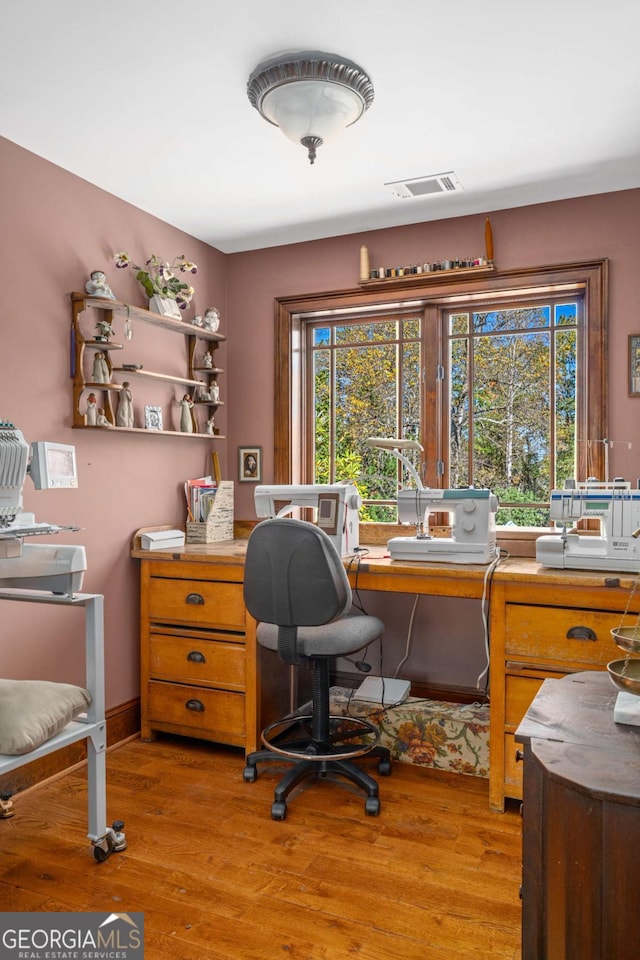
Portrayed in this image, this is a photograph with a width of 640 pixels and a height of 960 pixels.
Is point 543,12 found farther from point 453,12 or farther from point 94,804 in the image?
point 94,804

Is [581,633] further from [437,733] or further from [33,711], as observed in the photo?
[33,711]

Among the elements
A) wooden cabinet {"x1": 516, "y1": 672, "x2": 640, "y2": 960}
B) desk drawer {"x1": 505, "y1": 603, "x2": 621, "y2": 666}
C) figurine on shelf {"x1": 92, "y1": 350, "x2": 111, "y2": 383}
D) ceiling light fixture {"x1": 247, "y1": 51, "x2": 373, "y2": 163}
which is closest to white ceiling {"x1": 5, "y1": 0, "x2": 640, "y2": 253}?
ceiling light fixture {"x1": 247, "y1": 51, "x2": 373, "y2": 163}

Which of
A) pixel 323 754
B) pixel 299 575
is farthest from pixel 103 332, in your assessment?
pixel 323 754

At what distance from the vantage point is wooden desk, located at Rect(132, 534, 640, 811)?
2.31 m

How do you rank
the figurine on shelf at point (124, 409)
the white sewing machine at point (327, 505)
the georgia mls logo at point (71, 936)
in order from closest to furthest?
the georgia mls logo at point (71, 936), the white sewing machine at point (327, 505), the figurine on shelf at point (124, 409)

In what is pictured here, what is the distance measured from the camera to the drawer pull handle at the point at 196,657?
292 centimetres

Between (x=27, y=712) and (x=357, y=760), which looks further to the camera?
(x=357, y=760)

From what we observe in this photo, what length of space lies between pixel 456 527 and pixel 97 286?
5.80 feet

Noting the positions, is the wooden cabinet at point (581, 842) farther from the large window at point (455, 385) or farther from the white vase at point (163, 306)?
the white vase at point (163, 306)

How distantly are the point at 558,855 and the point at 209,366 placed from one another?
2.87 metres

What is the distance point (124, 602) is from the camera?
10.2ft

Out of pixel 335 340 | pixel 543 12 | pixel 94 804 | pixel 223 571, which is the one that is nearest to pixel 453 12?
pixel 543 12

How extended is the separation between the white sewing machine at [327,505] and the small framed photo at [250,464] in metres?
0.72

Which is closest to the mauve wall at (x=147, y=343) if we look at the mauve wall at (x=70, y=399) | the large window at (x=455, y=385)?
the mauve wall at (x=70, y=399)
